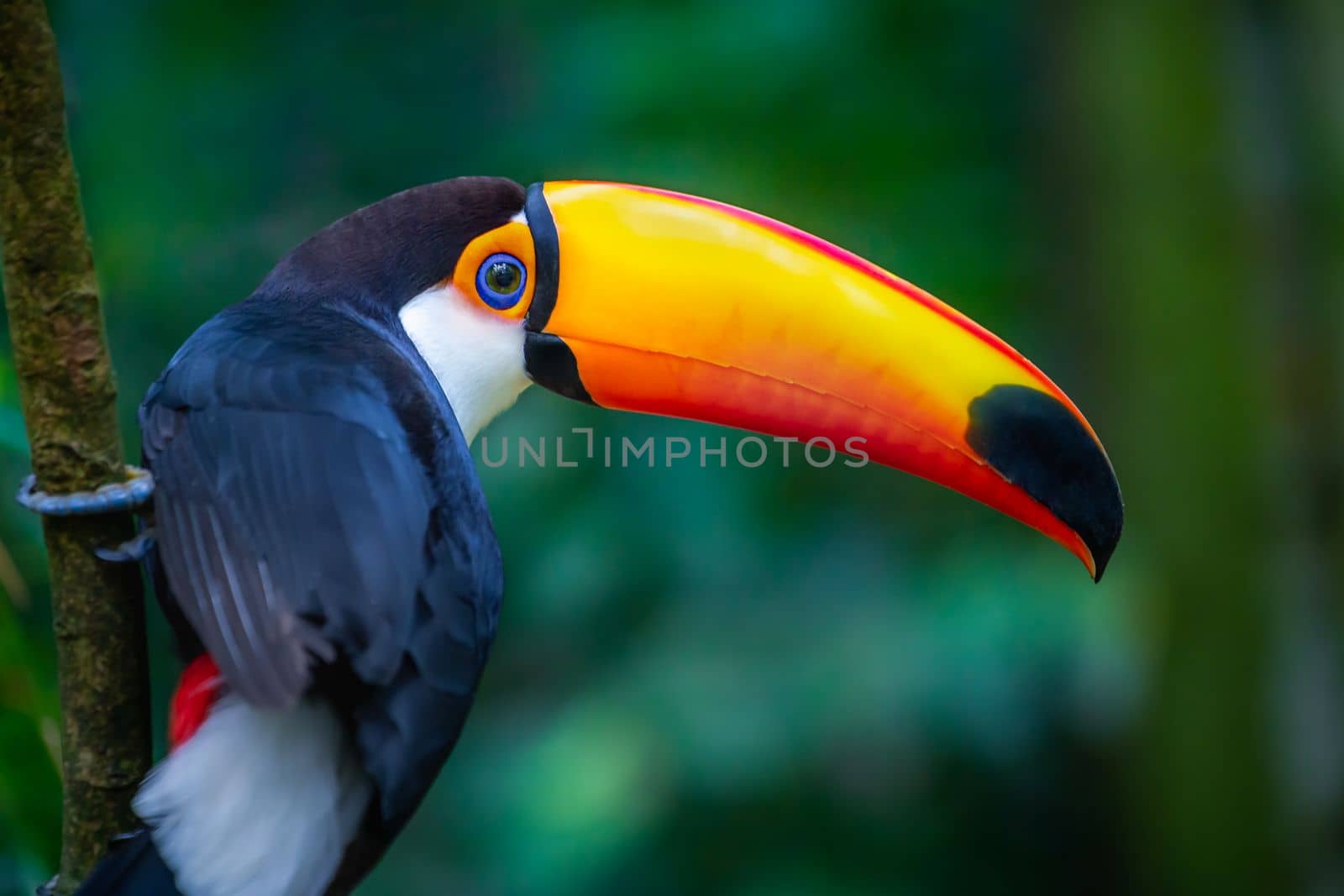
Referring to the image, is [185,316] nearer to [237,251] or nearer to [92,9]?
[237,251]

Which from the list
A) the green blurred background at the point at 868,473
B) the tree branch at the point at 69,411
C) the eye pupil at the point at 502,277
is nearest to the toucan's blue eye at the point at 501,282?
the eye pupil at the point at 502,277

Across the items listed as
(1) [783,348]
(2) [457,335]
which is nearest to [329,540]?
(2) [457,335]

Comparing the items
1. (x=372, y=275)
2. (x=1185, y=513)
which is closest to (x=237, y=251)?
(x=372, y=275)

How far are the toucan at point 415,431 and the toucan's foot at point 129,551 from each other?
0.8 inches

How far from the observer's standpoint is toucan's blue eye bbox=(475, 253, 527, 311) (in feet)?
5.43

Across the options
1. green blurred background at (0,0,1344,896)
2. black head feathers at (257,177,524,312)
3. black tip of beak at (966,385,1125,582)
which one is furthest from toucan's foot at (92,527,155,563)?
green blurred background at (0,0,1344,896)

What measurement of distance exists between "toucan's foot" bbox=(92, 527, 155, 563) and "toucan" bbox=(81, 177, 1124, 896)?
0.06 ft

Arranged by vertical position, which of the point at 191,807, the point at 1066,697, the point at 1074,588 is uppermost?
the point at 191,807

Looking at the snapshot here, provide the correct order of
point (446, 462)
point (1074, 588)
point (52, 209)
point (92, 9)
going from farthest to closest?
point (92, 9), point (1074, 588), point (446, 462), point (52, 209)

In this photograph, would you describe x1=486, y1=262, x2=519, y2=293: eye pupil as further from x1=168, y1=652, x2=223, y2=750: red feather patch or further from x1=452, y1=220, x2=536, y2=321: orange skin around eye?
x1=168, y1=652, x2=223, y2=750: red feather patch

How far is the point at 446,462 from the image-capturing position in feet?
4.61

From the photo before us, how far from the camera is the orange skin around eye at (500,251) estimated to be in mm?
1634

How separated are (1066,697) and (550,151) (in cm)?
169

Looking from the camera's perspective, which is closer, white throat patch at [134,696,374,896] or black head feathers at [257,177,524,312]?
white throat patch at [134,696,374,896]
